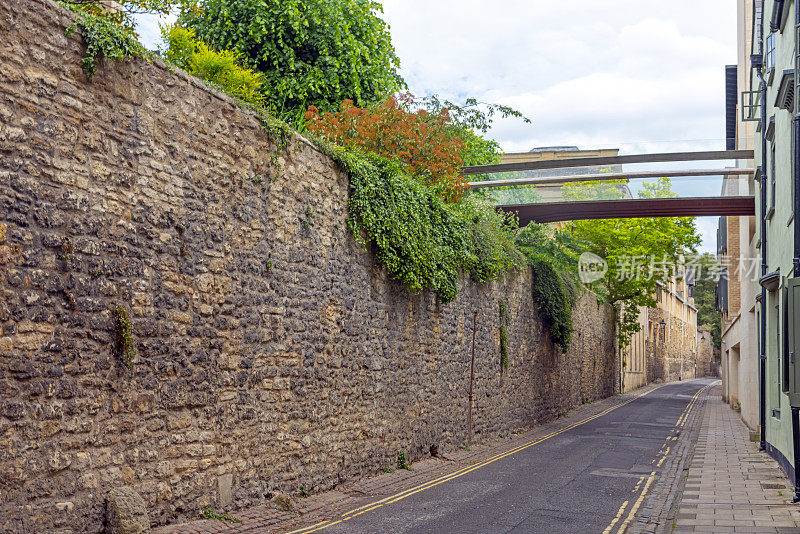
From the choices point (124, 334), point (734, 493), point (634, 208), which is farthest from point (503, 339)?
point (124, 334)

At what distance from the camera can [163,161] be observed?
699 cm

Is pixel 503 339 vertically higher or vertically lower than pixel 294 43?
lower

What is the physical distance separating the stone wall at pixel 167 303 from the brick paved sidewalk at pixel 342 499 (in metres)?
0.19

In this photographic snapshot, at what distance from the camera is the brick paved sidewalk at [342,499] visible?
7.27 m

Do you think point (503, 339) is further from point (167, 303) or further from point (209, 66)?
point (167, 303)

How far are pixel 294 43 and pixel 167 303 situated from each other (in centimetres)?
1328

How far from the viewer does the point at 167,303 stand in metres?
6.99

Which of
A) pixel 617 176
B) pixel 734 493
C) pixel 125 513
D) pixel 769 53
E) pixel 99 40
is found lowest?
pixel 734 493

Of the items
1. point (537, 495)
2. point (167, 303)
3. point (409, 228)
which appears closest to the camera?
point (167, 303)

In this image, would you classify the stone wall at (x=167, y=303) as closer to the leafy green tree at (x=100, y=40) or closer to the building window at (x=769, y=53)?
the leafy green tree at (x=100, y=40)

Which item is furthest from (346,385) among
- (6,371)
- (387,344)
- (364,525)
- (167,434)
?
(6,371)

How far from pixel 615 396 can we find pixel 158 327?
31191 millimetres

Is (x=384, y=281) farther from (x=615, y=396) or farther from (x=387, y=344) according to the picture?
(x=615, y=396)

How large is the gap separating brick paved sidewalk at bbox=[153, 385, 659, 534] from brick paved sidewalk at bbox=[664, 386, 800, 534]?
360 centimetres
